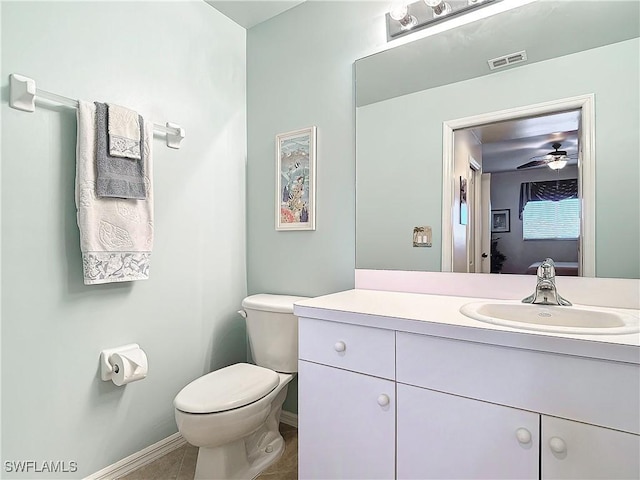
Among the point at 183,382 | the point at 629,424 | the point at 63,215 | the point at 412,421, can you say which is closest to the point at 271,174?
the point at 63,215

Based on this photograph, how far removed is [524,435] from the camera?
90 centimetres

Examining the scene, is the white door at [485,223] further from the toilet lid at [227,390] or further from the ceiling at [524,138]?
the toilet lid at [227,390]

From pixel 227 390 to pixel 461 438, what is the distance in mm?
937

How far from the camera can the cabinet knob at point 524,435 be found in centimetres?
90

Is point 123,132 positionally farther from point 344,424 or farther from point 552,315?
point 552,315

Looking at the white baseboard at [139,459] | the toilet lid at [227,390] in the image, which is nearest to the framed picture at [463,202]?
the toilet lid at [227,390]

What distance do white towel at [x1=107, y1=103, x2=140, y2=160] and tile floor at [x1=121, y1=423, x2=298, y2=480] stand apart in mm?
1436

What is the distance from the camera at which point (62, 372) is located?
1381 mm

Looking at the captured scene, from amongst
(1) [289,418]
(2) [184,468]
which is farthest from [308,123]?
(2) [184,468]

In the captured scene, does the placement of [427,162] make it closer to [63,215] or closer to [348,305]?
[348,305]

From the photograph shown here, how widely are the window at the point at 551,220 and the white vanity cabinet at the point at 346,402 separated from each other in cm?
73

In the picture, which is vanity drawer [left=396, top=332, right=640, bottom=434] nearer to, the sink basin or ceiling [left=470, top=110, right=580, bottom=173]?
the sink basin

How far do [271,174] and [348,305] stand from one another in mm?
1093

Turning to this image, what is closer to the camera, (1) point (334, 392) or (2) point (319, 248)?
(1) point (334, 392)
